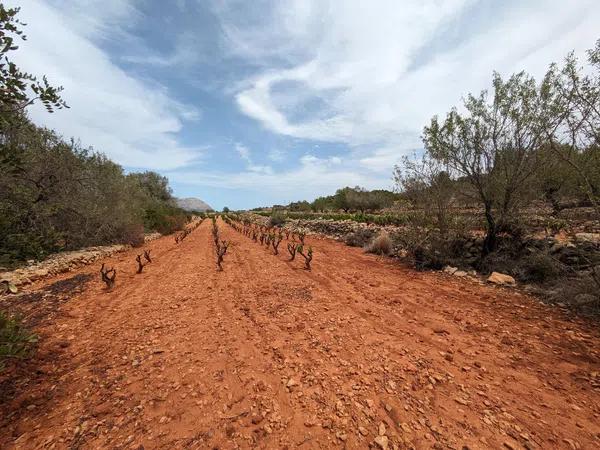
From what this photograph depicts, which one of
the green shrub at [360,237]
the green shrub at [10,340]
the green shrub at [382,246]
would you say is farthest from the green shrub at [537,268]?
the green shrub at [10,340]

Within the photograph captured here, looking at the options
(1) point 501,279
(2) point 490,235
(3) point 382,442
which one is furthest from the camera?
(2) point 490,235

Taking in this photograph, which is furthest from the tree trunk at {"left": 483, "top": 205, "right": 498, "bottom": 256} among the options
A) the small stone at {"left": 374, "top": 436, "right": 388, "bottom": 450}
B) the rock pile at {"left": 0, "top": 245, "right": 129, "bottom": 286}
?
the rock pile at {"left": 0, "top": 245, "right": 129, "bottom": 286}

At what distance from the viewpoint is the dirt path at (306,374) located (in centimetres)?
247

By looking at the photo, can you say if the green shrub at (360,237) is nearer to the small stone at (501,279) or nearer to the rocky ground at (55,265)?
the small stone at (501,279)

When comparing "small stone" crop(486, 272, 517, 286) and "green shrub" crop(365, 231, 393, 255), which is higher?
"green shrub" crop(365, 231, 393, 255)

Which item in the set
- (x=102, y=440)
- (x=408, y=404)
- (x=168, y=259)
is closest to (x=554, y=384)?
(x=408, y=404)

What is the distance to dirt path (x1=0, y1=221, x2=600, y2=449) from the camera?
2471mm

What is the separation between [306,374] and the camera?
129 inches

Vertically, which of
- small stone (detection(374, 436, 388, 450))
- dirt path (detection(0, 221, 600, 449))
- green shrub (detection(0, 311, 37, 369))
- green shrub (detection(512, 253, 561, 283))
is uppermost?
green shrub (detection(0, 311, 37, 369))

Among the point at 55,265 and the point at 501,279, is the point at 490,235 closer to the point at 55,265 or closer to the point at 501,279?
the point at 501,279

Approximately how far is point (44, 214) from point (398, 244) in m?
12.8

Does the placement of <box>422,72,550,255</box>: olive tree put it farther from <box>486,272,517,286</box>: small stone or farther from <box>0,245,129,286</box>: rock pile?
<box>0,245,129,286</box>: rock pile

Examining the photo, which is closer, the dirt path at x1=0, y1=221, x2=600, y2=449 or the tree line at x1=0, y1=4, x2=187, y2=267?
the dirt path at x1=0, y1=221, x2=600, y2=449

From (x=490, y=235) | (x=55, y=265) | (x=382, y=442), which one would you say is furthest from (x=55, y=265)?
(x=490, y=235)
